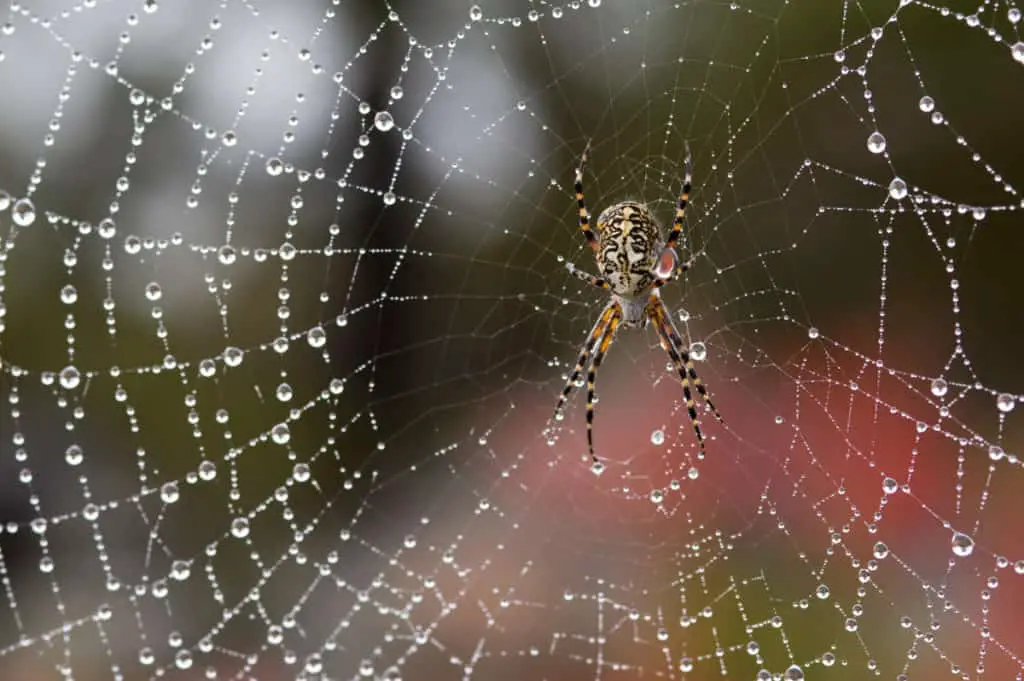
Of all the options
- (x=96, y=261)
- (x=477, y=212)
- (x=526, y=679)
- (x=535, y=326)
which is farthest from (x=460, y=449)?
(x=96, y=261)

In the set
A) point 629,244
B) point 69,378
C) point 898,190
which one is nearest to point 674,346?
point 629,244

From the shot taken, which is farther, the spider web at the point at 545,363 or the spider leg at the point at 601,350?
the spider web at the point at 545,363

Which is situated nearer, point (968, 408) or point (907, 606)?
point (907, 606)

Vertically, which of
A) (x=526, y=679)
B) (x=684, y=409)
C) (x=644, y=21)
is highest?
(x=644, y=21)

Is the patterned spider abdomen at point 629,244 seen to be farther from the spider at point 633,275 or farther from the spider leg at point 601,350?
the spider leg at point 601,350

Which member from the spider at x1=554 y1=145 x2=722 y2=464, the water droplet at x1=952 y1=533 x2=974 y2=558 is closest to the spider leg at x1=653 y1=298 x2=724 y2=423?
the spider at x1=554 y1=145 x2=722 y2=464

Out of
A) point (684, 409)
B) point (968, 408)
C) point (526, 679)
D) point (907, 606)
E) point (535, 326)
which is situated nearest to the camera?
point (907, 606)

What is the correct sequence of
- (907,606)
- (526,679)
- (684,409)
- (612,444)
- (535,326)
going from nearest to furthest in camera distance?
(907,606) < (684,409) < (526,679) < (612,444) < (535,326)

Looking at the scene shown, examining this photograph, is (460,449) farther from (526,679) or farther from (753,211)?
(753,211)

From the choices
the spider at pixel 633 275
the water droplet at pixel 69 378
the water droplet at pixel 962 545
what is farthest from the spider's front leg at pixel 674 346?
the water droplet at pixel 69 378
